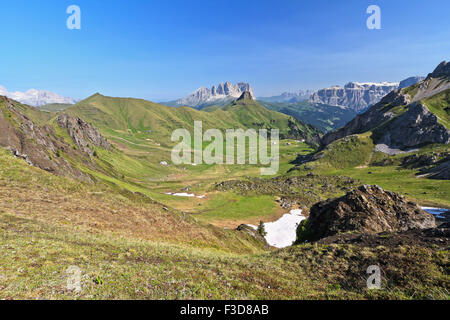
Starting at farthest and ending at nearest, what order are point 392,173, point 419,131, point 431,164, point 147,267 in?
1. point 419,131
2. point 392,173
3. point 431,164
4. point 147,267

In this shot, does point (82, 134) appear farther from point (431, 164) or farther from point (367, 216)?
point (431, 164)

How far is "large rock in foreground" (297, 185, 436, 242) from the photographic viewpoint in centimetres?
3453

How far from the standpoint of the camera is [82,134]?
163 meters

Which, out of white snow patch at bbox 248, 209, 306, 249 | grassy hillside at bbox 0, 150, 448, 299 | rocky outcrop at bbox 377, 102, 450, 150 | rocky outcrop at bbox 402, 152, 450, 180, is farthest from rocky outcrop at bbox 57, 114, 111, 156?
rocky outcrop at bbox 377, 102, 450, 150

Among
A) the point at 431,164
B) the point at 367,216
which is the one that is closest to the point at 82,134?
the point at 367,216

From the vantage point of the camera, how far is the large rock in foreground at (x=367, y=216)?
34.5m

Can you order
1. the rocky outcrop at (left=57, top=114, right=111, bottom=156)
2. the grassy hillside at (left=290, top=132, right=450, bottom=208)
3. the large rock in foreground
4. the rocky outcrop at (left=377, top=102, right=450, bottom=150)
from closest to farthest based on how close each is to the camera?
the large rock in foreground, the grassy hillside at (left=290, top=132, right=450, bottom=208), the rocky outcrop at (left=57, top=114, right=111, bottom=156), the rocky outcrop at (left=377, top=102, right=450, bottom=150)

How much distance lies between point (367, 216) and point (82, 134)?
617 ft

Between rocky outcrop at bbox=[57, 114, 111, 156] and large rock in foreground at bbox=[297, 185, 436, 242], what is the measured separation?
141311 millimetres

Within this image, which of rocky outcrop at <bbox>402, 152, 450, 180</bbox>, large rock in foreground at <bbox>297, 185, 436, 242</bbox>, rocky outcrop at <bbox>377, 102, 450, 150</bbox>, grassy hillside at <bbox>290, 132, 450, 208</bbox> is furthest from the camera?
rocky outcrop at <bbox>377, 102, 450, 150</bbox>

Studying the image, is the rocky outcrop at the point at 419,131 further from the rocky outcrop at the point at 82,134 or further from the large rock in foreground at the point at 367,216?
the rocky outcrop at the point at 82,134

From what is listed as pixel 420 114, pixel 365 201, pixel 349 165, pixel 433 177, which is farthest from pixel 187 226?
pixel 420 114

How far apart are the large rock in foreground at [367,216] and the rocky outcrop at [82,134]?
464 feet

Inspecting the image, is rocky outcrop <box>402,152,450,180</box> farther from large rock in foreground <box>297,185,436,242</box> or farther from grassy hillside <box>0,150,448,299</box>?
grassy hillside <box>0,150,448,299</box>
